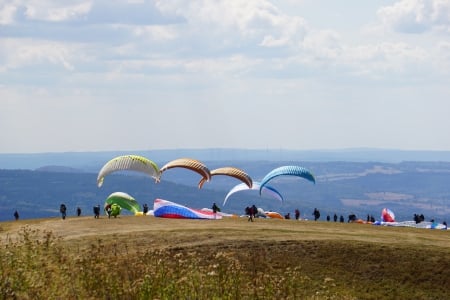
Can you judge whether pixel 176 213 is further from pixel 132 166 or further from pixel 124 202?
pixel 124 202

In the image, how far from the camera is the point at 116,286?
21.5m

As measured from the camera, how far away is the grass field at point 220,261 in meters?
21.7

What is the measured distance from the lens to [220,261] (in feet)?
77.8

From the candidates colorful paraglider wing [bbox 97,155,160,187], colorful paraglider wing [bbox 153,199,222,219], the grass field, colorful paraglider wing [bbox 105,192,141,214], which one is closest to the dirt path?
the grass field

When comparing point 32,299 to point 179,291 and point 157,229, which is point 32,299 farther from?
point 157,229

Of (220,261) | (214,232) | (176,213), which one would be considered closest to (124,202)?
(176,213)

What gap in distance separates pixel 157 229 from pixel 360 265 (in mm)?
15092

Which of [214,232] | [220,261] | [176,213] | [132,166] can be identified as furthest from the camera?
[132,166]

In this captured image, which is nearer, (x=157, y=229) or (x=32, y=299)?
(x=32, y=299)

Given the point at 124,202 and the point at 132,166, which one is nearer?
the point at 132,166

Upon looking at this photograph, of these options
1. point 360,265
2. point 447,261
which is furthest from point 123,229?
point 447,261

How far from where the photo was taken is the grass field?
2172cm

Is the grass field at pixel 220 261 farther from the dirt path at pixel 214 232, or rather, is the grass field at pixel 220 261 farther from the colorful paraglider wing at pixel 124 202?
the colorful paraglider wing at pixel 124 202

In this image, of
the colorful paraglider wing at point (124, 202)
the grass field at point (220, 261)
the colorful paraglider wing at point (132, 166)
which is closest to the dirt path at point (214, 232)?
the grass field at point (220, 261)
